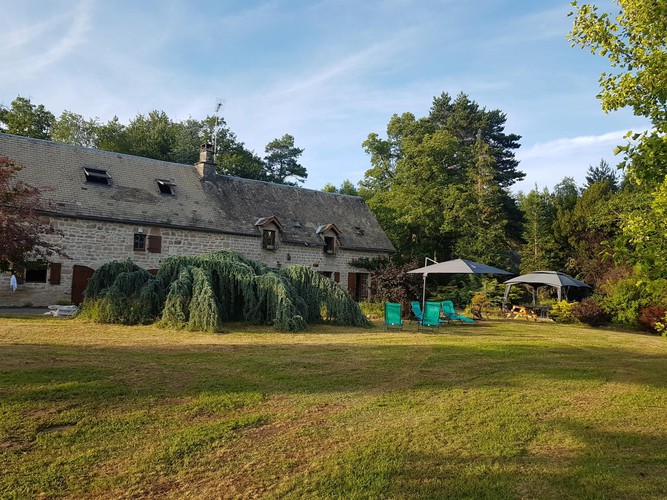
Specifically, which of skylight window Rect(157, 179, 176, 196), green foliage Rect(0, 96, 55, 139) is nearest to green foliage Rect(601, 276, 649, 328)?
skylight window Rect(157, 179, 176, 196)

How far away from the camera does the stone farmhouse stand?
19.3m

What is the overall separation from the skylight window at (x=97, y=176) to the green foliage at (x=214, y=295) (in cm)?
947

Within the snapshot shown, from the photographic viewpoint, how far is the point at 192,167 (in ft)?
84.8

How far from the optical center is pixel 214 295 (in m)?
12.3

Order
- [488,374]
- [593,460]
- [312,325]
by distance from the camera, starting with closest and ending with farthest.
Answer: [593,460]
[488,374]
[312,325]

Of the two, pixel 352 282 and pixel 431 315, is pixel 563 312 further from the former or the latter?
pixel 352 282

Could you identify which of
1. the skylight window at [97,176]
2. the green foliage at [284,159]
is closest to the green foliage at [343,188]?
the green foliage at [284,159]

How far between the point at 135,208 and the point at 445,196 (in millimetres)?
18587

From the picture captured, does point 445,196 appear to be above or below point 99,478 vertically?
above

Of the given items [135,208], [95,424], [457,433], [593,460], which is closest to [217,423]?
[95,424]

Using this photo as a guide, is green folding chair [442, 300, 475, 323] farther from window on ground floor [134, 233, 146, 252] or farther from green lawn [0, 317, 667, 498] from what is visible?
window on ground floor [134, 233, 146, 252]

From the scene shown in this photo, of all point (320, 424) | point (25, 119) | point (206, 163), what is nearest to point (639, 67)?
point (320, 424)

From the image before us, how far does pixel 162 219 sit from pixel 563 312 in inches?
667

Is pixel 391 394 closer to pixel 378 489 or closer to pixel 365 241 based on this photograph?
pixel 378 489
